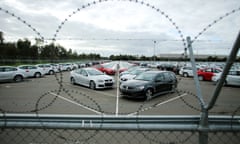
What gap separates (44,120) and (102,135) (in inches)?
81.0

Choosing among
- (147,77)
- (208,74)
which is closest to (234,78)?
(208,74)

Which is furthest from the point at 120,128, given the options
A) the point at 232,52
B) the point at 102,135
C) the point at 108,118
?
the point at 102,135

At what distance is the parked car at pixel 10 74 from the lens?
48.6 feet

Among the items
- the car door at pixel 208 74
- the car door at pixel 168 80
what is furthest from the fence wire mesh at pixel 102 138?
the car door at pixel 208 74

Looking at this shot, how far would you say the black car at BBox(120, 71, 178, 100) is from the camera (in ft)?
26.8

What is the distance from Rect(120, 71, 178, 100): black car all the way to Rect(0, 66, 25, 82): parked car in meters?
12.4

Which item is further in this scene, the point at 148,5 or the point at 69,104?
the point at 69,104

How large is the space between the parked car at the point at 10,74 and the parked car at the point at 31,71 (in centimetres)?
115

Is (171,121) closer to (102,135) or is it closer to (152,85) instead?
(102,135)

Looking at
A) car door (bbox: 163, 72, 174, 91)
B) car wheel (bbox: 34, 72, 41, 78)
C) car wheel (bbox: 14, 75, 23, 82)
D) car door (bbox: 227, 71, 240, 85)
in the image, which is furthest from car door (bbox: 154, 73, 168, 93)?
car wheel (bbox: 34, 72, 41, 78)

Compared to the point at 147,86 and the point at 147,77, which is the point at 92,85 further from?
the point at 147,86

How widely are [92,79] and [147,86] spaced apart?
4.60 meters

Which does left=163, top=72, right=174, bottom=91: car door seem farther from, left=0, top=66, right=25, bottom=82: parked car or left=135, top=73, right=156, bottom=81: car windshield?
Result: left=0, top=66, right=25, bottom=82: parked car

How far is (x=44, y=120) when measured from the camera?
1930mm
